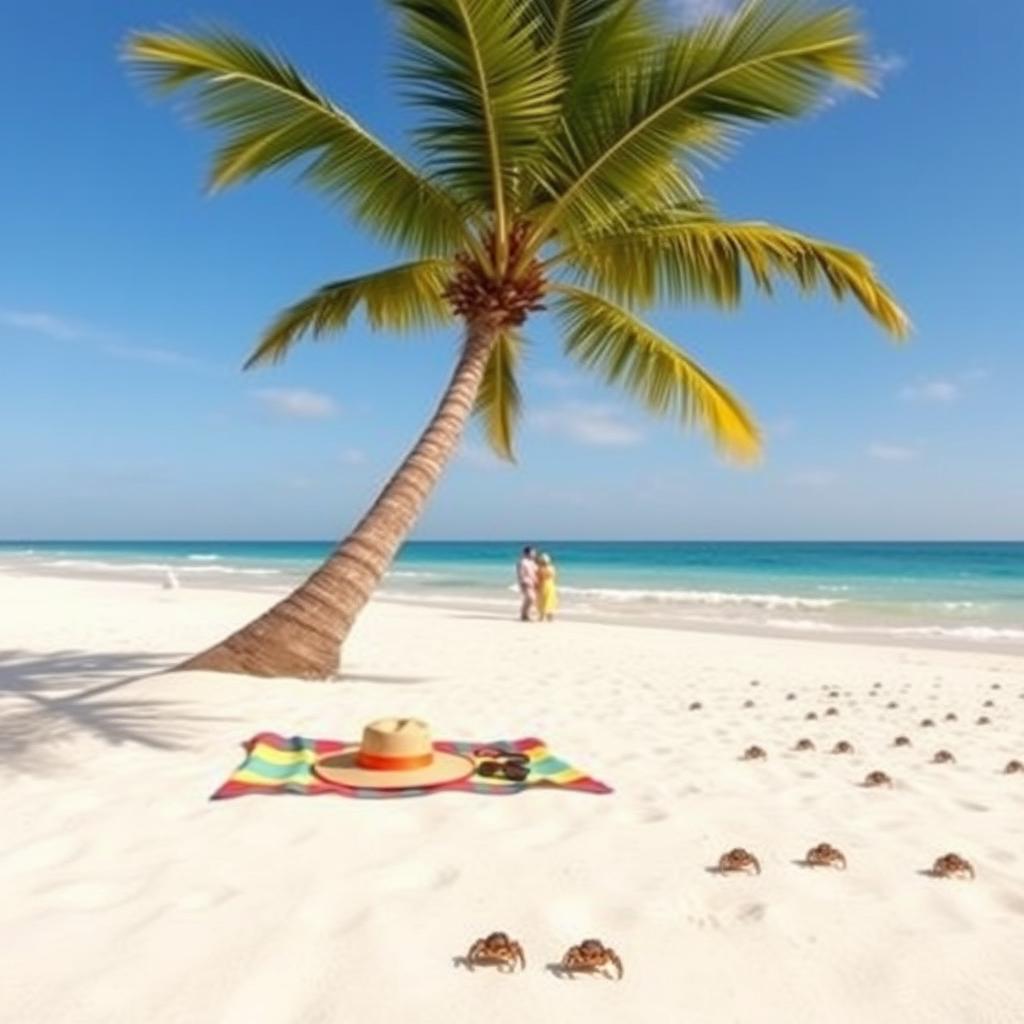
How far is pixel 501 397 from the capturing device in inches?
496

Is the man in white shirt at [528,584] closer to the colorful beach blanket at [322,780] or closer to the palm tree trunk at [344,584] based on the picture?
the palm tree trunk at [344,584]

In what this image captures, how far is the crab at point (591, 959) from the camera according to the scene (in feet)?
9.02

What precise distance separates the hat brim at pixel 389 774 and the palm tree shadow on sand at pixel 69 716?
121cm

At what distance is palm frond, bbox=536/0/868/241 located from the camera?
7.78m

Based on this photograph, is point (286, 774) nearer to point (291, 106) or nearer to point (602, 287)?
point (291, 106)

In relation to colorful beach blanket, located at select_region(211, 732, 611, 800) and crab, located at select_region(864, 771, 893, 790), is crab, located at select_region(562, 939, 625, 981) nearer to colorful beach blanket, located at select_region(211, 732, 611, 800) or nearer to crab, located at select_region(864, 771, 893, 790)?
colorful beach blanket, located at select_region(211, 732, 611, 800)

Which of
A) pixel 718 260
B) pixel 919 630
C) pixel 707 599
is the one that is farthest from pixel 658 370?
pixel 707 599

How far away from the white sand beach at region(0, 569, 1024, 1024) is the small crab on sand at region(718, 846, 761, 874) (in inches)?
2.6

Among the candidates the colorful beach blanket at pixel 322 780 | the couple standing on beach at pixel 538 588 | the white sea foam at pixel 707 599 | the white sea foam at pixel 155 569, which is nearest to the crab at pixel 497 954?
the colorful beach blanket at pixel 322 780

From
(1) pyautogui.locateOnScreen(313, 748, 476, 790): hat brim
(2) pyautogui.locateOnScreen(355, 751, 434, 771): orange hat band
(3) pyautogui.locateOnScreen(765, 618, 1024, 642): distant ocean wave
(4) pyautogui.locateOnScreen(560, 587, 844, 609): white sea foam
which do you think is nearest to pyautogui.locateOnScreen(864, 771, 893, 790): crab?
(1) pyautogui.locateOnScreen(313, 748, 476, 790): hat brim

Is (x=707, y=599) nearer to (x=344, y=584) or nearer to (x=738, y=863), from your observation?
(x=344, y=584)

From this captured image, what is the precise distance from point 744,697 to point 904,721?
1578mm

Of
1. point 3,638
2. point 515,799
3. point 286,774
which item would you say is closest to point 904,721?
point 515,799

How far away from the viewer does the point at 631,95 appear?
326 inches
